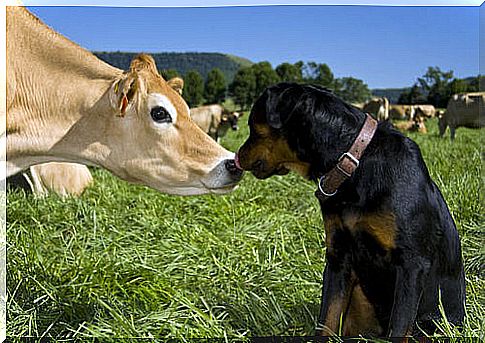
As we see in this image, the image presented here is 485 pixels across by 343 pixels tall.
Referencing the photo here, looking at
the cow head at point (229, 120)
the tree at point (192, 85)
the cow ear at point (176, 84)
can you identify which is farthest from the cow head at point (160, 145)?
the cow head at point (229, 120)

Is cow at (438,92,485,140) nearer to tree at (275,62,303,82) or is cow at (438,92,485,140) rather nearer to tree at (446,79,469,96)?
tree at (446,79,469,96)

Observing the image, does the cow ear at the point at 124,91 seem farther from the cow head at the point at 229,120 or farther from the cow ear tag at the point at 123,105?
the cow head at the point at 229,120

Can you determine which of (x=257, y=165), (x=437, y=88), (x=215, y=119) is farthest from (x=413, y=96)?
(x=215, y=119)

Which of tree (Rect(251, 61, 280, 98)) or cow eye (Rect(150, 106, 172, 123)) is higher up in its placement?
tree (Rect(251, 61, 280, 98))

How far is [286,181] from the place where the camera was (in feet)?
16.0

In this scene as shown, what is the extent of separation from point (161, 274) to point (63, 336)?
0.51 meters

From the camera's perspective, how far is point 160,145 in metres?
2.41

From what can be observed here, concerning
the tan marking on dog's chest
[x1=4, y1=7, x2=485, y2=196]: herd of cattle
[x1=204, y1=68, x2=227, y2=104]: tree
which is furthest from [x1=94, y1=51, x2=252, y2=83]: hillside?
the tan marking on dog's chest

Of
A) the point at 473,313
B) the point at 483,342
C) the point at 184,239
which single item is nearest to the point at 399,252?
→ the point at 483,342

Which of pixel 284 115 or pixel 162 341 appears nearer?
pixel 284 115

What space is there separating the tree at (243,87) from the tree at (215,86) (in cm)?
11

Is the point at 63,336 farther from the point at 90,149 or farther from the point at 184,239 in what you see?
the point at 184,239

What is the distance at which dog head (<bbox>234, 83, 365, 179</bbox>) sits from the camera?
81.4 inches

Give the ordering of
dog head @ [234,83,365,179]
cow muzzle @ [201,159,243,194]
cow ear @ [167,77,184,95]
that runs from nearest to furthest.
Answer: dog head @ [234,83,365,179], cow muzzle @ [201,159,243,194], cow ear @ [167,77,184,95]
